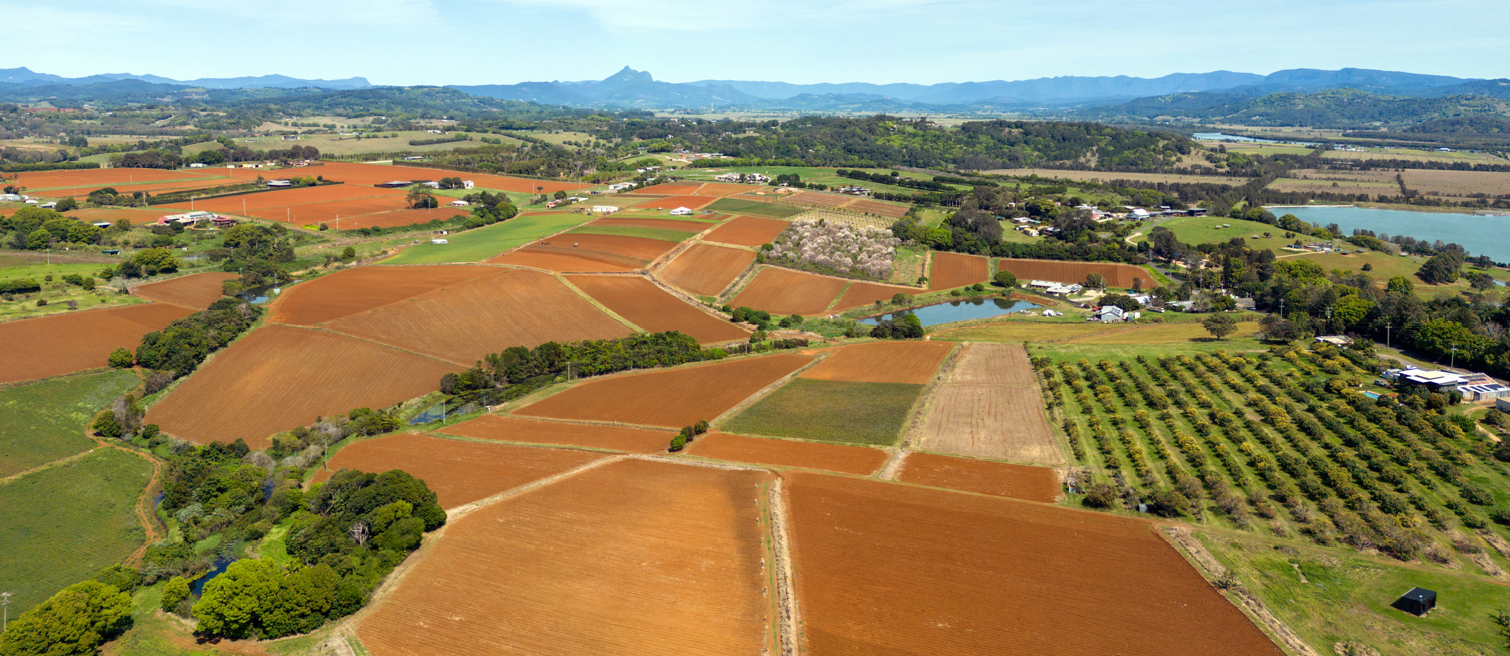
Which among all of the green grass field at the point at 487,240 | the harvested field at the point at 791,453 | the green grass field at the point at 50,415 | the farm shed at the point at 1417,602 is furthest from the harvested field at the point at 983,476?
the green grass field at the point at 487,240

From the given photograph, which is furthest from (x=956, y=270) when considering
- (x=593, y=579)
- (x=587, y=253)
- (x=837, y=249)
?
(x=593, y=579)

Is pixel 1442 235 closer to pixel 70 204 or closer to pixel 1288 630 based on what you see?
pixel 1288 630

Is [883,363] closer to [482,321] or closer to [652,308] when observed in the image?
[652,308]

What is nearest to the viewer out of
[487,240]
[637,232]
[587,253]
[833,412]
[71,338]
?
Answer: [833,412]

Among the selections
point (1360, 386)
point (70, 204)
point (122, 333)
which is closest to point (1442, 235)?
point (1360, 386)

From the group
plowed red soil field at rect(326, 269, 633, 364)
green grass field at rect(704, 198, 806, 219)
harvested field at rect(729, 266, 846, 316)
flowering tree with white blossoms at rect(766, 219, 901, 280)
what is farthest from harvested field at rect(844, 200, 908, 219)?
plowed red soil field at rect(326, 269, 633, 364)
